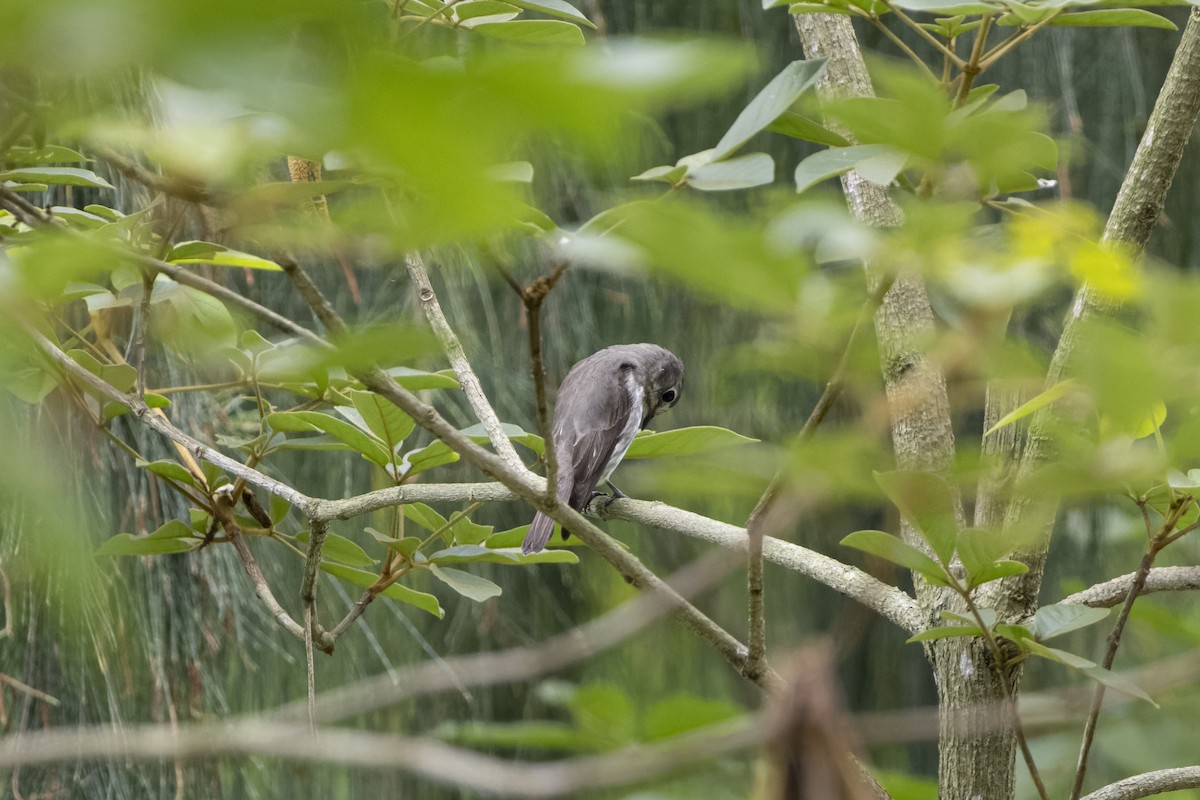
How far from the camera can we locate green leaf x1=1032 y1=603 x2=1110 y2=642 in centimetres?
76

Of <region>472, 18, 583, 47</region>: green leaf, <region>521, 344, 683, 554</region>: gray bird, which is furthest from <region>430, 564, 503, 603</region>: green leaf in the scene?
<region>521, 344, 683, 554</region>: gray bird

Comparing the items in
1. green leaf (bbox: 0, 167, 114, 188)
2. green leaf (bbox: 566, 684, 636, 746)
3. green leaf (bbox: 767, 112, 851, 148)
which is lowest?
green leaf (bbox: 566, 684, 636, 746)

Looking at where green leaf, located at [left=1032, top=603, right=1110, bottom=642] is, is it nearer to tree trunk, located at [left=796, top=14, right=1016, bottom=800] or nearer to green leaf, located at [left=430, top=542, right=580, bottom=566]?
tree trunk, located at [left=796, top=14, right=1016, bottom=800]

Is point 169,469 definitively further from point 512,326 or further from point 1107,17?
point 512,326

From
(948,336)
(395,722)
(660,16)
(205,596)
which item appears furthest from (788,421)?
(948,336)

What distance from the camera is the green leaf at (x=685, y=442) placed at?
2.92ft

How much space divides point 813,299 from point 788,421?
5.18 feet

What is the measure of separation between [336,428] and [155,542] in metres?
0.22

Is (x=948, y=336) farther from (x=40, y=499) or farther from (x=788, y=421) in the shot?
(x=788, y=421)

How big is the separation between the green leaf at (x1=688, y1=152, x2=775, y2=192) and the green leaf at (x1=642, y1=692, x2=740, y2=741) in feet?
0.62

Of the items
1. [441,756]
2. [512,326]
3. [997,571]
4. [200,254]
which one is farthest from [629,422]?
[441,756]

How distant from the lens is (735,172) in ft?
1.40

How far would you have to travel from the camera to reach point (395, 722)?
5.86 ft

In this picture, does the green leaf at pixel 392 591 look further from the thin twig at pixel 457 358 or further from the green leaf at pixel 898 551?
the green leaf at pixel 898 551
